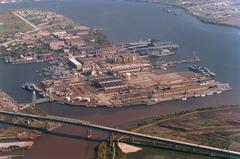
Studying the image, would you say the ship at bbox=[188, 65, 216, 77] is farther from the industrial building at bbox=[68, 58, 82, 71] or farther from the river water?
the industrial building at bbox=[68, 58, 82, 71]

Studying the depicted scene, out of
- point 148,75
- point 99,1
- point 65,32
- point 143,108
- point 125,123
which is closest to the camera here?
point 125,123

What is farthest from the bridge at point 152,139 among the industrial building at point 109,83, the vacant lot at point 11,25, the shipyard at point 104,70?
the vacant lot at point 11,25

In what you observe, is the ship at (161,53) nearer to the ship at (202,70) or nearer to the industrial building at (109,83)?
the ship at (202,70)

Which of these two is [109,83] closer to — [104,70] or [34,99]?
[104,70]

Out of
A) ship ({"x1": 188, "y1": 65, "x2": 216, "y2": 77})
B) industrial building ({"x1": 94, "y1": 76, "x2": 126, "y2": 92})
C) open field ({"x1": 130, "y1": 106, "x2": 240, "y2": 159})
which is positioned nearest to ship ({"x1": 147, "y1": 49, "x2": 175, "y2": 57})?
ship ({"x1": 188, "y1": 65, "x2": 216, "y2": 77})

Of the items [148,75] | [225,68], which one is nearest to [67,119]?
[148,75]

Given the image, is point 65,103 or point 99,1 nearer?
point 65,103

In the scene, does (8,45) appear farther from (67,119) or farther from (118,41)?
(67,119)
